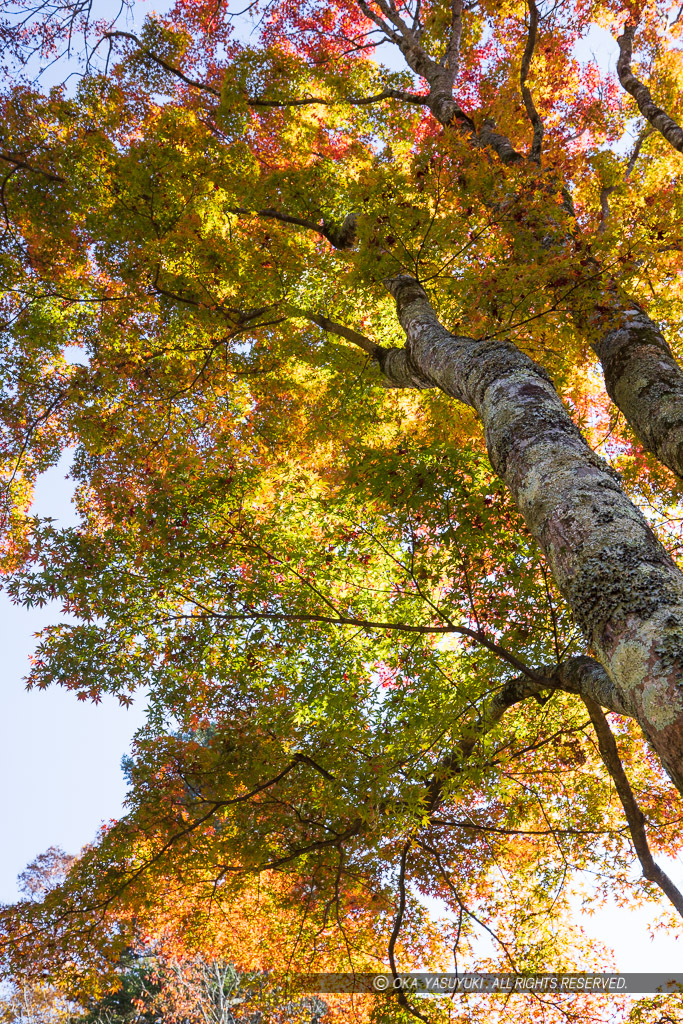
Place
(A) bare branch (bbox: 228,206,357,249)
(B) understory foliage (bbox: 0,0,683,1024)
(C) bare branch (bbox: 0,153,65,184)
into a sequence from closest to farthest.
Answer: (B) understory foliage (bbox: 0,0,683,1024)
(C) bare branch (bbox: 0,153,65,184)
(A) bare branch (bbox: 228,206,357,249)

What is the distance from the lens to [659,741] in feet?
4.41

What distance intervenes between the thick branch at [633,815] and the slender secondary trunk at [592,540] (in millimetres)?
2459

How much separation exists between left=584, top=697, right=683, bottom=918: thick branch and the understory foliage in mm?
562

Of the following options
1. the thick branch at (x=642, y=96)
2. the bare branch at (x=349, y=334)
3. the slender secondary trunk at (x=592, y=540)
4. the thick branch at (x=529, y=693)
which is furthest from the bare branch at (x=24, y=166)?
the thick branch at (x=529, y=693)

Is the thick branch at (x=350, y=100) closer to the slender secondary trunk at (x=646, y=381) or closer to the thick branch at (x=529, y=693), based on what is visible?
the slender secondary trunk at (x=646, y=381)

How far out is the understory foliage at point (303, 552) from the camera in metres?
4.79

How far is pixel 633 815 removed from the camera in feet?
13.1

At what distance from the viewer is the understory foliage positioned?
4793 mm

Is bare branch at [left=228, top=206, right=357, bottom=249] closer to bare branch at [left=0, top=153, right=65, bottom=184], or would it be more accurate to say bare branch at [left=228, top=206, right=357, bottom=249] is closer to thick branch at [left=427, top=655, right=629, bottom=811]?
bare branch at [left=0, top=153, right=65, bottom=184]

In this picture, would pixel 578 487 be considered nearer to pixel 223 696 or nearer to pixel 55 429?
pixel 223 696

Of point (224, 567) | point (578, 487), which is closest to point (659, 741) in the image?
point (578, 487)

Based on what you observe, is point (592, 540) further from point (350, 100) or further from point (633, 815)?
point (350, 100)

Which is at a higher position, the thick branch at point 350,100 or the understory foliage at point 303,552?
the thick branch at point 350,100

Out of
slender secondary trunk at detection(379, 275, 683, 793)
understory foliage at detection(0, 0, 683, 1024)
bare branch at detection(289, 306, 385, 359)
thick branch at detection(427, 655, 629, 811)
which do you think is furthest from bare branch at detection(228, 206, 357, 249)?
thick branch at detection(427, 655, 629, 811)
